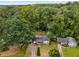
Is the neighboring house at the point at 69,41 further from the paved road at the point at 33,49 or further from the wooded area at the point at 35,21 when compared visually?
the paved road at the point at 33,49

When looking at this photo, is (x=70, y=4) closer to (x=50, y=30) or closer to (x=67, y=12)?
(x=67, y=12)

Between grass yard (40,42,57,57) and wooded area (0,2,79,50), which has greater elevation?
wooded area (0,2,79,50)

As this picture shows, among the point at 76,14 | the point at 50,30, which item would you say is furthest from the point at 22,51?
the point at 76,14

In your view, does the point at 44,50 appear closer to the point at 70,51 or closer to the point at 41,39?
the point at 41,39

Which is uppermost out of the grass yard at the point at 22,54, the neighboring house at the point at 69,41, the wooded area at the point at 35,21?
the wooded area at the point at 35,21

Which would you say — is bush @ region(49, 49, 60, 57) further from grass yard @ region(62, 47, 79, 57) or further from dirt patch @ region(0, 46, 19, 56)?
dirt patch @ region(0, 46, 19, 56)

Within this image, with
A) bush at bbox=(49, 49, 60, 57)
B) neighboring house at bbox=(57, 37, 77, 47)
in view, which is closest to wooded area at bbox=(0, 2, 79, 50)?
neighboring house at bbox=(57, 37, 77, 47)

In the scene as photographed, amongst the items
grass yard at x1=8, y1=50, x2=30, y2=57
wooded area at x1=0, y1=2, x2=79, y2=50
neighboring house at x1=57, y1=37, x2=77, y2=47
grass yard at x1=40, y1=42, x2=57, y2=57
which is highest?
wooded area at x1=0, y1=2, x2=79, y2=50

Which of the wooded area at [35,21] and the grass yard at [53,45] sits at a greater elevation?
the wooded area at [35,21]

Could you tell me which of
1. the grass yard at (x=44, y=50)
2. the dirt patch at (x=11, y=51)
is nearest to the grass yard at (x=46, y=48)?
the grass yard at (x=44, y=50)
